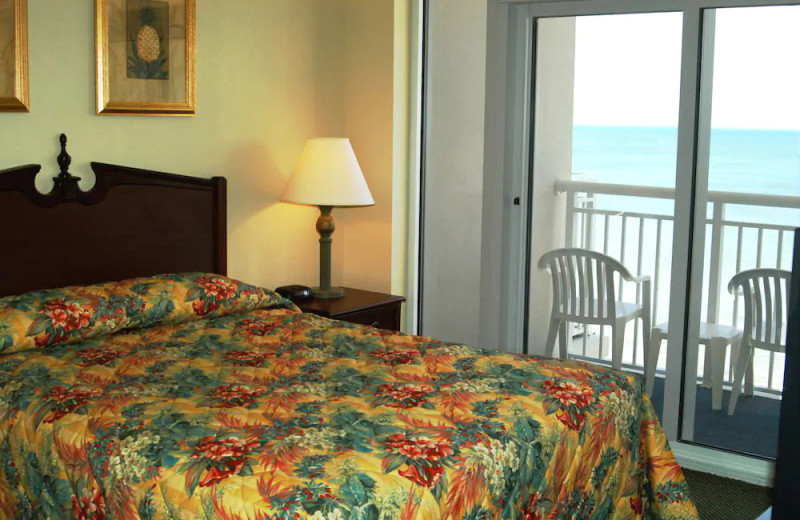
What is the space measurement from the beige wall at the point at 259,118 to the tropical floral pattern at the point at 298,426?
68 cm

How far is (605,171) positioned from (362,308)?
1.21m

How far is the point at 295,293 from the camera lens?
13.2ft

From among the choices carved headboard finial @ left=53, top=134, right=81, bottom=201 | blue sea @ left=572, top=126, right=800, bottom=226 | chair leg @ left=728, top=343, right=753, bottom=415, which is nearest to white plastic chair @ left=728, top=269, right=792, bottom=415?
chair leg @ left=728, top=343, right=753, bottom=415

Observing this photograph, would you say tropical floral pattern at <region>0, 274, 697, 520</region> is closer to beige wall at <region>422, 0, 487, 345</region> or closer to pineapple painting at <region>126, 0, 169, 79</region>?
pineapple painting at <region>126, 0, 169, 79</region>

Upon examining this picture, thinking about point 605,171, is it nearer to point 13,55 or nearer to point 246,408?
point 246,408

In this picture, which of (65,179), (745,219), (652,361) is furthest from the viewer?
(652,361)

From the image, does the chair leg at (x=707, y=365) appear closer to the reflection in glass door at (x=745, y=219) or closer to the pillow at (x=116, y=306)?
the reflection in glass door at (x=745, y=219)

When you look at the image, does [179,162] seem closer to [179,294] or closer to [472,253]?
[179,294]

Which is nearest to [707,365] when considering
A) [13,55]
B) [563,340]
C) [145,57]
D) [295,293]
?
[563,340]

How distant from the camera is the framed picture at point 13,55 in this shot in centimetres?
314

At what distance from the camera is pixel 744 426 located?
3.75m

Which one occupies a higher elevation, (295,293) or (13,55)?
(13,55)

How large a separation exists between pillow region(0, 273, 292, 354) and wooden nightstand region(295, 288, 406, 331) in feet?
1.12

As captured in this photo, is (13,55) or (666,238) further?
(666,238)
